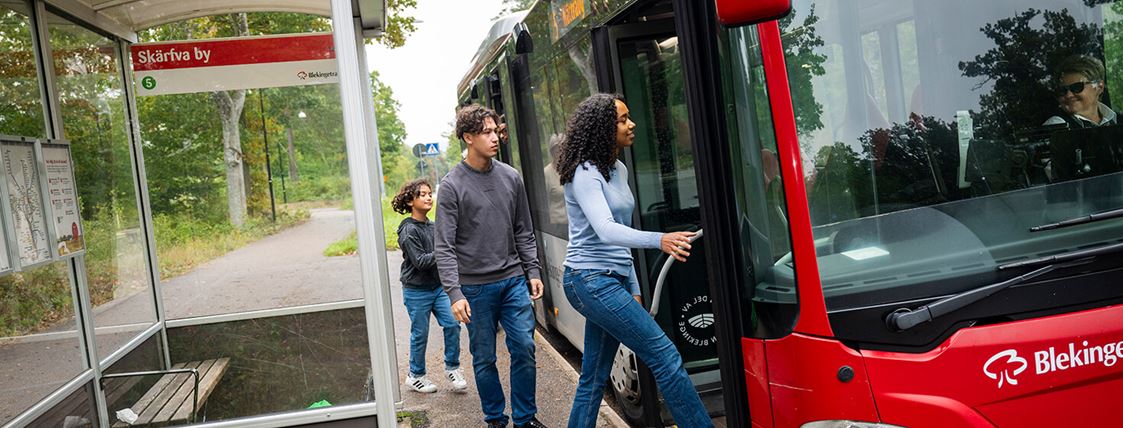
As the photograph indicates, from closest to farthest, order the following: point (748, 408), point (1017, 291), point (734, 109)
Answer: point (1017, 291), point (734, 109), point (748, 408)

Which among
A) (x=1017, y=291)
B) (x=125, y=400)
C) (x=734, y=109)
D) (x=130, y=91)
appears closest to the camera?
(x=1017, y=291)

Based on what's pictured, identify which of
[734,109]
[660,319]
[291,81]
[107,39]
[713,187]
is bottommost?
[660,319]

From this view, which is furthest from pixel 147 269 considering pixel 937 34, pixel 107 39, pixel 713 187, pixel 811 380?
pixel 937 34

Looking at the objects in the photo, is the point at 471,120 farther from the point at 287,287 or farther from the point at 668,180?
the point at 287,287

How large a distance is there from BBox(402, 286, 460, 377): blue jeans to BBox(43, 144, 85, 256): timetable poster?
7.44ft

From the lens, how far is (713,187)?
2.94 metres

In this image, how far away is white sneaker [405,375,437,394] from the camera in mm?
6176

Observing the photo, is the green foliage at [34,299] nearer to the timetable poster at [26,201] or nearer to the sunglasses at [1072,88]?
the timetable poster at [26,201]

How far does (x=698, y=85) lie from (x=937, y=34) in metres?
0.76

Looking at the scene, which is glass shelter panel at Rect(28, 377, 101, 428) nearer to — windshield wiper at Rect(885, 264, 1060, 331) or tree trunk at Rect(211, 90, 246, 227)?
tree trunk at Rect(211, 90, 246, 227)

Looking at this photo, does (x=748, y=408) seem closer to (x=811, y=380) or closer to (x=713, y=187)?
(x=811, y=380)

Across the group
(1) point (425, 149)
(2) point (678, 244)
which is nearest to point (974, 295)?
(2) point (678, 244)

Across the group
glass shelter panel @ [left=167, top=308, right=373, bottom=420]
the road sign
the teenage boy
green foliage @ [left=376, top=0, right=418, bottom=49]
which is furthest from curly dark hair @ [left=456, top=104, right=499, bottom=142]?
the road sign

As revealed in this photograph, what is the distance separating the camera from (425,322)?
20.2 feet
